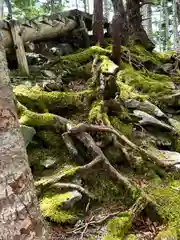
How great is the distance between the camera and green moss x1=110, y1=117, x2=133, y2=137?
502 centimetres

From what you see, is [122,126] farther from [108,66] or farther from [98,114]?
[108,66]

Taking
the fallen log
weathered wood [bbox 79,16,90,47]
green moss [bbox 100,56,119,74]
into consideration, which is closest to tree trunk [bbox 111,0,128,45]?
weathered wood [bbox 79,16,90,47]

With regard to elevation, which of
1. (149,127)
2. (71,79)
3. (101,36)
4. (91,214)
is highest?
(101,36)

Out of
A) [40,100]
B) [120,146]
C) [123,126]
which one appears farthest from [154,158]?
[40,100]

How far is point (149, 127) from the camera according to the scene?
527 cm

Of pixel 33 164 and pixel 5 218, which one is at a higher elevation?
pixel 5 218

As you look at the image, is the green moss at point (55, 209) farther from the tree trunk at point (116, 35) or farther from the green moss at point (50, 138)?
the tree trunk at point (116, 35)

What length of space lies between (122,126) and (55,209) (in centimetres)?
215

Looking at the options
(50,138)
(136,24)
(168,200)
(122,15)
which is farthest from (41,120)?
(136,24)

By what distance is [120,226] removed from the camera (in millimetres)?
3287

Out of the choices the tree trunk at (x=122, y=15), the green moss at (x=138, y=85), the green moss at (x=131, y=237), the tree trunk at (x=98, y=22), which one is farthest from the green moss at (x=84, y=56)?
the green moss at (x=131, y=237)

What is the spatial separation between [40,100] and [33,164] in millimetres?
1245

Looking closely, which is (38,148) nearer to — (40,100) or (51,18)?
(40,100)

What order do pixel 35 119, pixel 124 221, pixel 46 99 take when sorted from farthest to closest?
1. pixel 46 99
2. pixel 35 119
3. pixel 124 221
